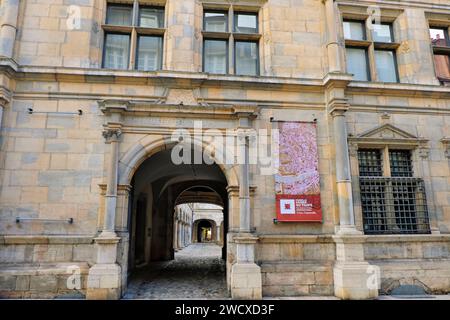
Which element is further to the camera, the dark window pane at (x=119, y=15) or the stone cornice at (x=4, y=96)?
the dark window pane at (x=119, y=15)

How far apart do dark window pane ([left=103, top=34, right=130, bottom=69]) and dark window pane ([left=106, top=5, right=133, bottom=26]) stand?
0.35 metres

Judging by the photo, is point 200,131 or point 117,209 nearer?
point 117,209

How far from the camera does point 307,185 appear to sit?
24.6 feet

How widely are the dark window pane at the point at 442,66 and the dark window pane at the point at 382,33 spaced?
4.43ft

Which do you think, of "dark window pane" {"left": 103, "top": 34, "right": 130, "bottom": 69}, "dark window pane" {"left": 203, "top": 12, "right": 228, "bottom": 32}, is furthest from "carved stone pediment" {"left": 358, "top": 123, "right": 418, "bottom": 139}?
"dark window pane" {"left": 103, "top": 34, "right": 130, "bottom": 69}

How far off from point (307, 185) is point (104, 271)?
4599mm

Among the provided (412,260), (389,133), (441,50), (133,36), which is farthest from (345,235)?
(133,36)

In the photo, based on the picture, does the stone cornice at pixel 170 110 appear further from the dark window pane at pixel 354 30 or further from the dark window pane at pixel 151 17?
the dark window pane at pixel 354 30

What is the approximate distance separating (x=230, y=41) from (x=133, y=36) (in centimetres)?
235

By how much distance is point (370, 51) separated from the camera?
859cm

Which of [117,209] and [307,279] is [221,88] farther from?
[307,279]

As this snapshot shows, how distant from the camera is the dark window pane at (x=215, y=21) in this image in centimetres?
843

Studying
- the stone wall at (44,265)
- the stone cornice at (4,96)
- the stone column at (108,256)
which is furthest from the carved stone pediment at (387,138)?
the stone cornice at (4,96)

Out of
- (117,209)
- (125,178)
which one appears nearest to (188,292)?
(117,209)
